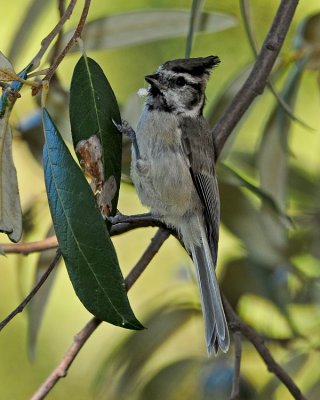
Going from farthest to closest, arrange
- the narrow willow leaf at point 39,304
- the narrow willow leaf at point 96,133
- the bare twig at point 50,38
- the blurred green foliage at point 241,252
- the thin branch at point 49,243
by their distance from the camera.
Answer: the blurred green foliage at point 241,252, the narrow willow leaf at point 39,304, the thin branch at point 49,243, the narrow willow leaf at point 96,133, the bare twig at point 50,38

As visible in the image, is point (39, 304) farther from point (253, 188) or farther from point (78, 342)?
point (253, 188)

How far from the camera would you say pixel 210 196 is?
2414 mm

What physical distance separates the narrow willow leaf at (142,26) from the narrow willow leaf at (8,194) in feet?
3.20

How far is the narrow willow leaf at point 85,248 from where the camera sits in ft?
5.41

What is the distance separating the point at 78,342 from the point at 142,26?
3.58ft

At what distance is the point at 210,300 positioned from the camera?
2.23 meters

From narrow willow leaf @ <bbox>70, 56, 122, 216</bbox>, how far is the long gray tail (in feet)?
1.50

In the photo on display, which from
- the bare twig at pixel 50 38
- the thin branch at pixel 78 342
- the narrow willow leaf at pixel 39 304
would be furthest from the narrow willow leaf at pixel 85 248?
the narrow willow leaf at pixel 39 304

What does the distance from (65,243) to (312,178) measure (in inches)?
63.4

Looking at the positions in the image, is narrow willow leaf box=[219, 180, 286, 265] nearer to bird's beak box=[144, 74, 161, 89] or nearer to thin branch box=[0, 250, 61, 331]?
bird's beak box=[144, 74, 161, 89]

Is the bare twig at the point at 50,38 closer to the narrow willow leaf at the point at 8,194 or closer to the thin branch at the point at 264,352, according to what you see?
the narrow willow leaf at the point at 8,194

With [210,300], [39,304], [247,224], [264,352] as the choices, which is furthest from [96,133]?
[247,224]

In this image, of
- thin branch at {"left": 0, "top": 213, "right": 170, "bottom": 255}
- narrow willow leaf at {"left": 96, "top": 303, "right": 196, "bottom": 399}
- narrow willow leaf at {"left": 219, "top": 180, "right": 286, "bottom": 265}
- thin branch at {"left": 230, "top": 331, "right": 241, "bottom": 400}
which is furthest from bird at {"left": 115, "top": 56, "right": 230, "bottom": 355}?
narrow willow leaf at {"left": 96, "top": 303, "right": 196, "bottom": 399}

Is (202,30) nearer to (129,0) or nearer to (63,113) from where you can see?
(63,113)
